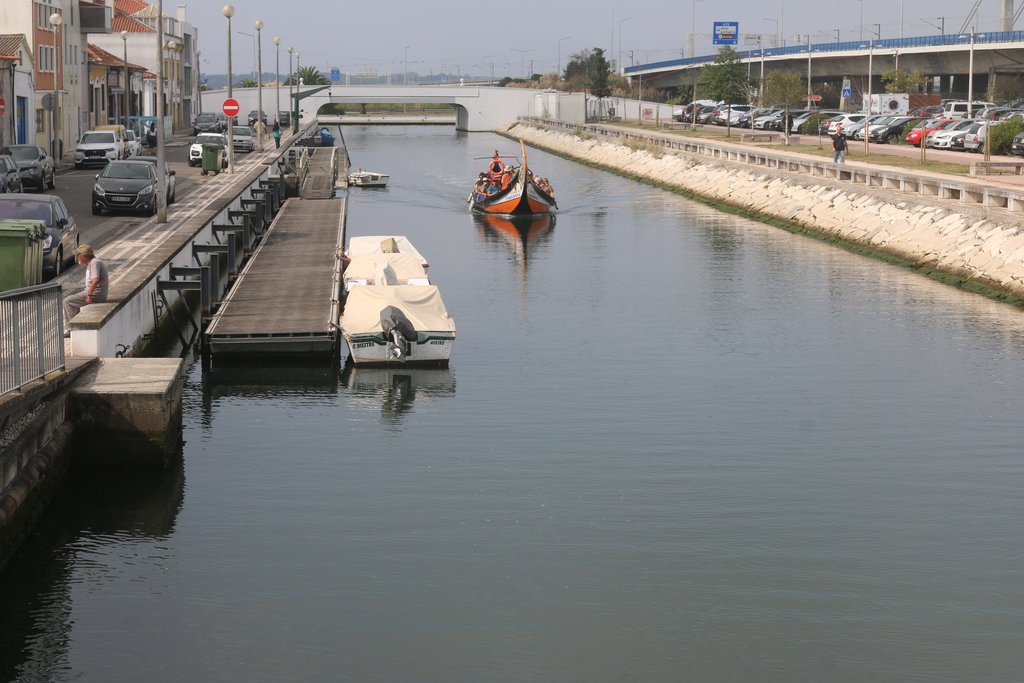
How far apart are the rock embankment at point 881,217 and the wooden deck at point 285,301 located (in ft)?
56.8

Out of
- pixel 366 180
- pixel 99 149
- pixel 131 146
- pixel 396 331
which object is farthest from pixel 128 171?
pixel 366 180

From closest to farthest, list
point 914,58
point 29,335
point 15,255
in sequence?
point 29,335 < point 15,255 < point 914,58

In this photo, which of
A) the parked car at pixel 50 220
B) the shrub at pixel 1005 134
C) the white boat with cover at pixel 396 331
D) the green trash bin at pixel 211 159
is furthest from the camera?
the shrub at pixel 1005 134

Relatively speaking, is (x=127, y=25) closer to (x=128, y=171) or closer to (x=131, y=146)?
(x=131, y=146)

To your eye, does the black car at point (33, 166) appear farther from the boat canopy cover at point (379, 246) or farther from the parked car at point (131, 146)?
the parked car at point (131, 146)

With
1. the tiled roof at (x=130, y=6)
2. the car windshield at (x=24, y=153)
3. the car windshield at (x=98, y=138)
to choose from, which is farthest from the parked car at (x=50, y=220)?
the tiled roof at (x=130, y=6)

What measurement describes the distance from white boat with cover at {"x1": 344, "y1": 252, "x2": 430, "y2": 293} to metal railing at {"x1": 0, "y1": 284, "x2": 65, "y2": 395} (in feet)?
40.3

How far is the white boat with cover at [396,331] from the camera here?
27.3 m

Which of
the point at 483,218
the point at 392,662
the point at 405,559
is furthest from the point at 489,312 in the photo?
the point at 483,218

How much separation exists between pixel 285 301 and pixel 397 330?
4644mm

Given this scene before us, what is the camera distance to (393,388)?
2634cm

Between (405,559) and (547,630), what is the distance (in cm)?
264

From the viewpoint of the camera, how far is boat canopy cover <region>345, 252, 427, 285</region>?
32.5 metres

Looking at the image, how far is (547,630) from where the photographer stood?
15086 millimetres
